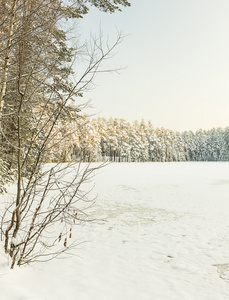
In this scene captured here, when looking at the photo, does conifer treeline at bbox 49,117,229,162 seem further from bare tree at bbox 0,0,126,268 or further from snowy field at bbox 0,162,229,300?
bare tree at bbox 0,0,126,268

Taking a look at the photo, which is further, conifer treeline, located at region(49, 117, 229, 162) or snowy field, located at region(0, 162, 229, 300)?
conifer treeline, located at region(49, 117, 229, 162)

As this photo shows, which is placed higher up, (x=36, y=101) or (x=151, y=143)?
(x=151, y=143)

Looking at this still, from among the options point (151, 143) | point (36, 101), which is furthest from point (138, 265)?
point (151, 143)

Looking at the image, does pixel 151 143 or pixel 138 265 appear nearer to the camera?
pixel 138 265

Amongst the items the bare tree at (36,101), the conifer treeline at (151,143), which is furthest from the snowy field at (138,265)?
the conifer treeline at (151,143)

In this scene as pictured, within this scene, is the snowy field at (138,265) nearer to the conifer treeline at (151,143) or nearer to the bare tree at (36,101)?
the bare tree at (36,101)

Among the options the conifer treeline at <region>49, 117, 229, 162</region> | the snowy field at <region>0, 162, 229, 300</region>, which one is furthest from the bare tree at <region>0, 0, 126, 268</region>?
the conifer treeline at <region>49, 117, 229, 162</region>

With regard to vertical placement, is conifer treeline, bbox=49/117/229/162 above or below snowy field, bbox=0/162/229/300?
above

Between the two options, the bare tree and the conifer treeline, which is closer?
the bare tree

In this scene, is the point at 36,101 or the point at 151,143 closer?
the point at 36,101

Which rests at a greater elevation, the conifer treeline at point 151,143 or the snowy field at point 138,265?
the conifer treeline at point 151,143

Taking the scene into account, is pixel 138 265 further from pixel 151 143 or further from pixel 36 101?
pixel 151 143

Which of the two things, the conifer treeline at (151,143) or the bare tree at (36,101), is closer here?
the bare tree at (36,101)

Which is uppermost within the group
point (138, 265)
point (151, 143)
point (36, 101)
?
point (151, 143)
